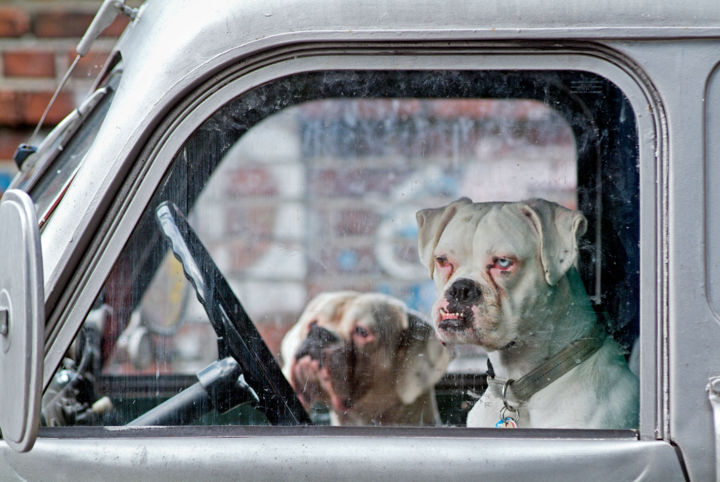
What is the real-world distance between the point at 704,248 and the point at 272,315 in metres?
0.71

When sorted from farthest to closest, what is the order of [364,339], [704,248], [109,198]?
[364,339]
[109,198]
[704,248]

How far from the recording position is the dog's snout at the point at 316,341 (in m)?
1.36

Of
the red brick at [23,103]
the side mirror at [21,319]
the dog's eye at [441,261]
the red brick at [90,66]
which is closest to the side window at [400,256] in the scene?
the dog's eye at [441,261]

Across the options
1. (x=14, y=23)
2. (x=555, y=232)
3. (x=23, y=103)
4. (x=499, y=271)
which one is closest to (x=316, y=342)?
(x=499, y=271)

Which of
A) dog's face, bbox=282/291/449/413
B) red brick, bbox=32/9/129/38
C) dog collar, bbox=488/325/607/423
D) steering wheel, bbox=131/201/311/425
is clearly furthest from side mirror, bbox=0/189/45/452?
red brick, bbox=32/9/129/38

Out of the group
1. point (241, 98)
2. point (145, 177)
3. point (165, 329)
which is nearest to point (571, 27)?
point (241, 98)

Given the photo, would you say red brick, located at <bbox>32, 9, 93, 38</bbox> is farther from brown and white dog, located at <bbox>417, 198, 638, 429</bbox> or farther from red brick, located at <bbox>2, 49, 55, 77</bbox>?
brown and white dog, located at <bbox>417, 198, 638, 429</bbox>

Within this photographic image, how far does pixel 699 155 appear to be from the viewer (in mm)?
1113

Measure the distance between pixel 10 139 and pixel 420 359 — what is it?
11.7ft

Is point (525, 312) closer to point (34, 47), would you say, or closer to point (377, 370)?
point (377, 370)

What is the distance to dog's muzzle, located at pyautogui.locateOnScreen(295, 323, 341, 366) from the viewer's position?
1.36 metres

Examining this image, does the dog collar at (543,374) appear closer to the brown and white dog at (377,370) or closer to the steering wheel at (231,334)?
the brown and white dog at (377,370)

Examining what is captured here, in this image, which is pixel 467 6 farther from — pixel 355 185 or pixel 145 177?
pixel 145 177

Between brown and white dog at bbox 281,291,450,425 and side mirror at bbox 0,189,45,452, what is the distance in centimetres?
40
